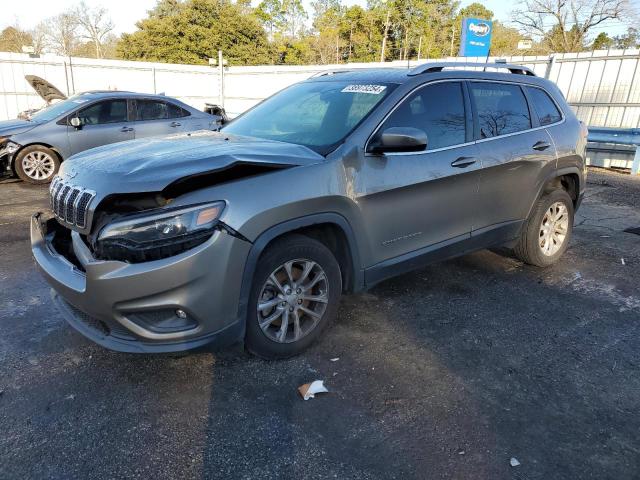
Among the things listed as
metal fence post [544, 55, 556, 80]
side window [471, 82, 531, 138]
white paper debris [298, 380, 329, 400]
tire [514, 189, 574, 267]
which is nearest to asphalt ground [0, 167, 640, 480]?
white paper debris [298, 380, 329, 400]

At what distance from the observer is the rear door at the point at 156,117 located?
893 centimetres

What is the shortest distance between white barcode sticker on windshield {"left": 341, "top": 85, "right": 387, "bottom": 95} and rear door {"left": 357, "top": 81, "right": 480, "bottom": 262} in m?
0.20

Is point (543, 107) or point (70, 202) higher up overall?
point (543, 107)

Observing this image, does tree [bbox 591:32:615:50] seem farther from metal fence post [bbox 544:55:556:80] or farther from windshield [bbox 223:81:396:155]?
windshield [bbox 223:81:396:155]

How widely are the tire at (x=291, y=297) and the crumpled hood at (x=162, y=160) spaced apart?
1.75ft

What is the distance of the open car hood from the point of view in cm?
992

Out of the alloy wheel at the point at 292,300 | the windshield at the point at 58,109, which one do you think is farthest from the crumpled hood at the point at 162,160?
the windshield at the point at 58,109

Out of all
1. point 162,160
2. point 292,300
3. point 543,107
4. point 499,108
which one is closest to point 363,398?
point 292,300

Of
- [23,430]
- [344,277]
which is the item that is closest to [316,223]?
[344,277]

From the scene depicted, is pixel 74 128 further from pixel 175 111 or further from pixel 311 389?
pixel 311 389

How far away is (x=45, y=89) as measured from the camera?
10125mm

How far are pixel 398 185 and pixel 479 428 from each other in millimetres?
1598

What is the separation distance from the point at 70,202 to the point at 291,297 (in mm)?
1378

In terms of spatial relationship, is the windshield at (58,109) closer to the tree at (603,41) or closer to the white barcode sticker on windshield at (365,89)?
the white barcode sticker on windshield at (365,89)
